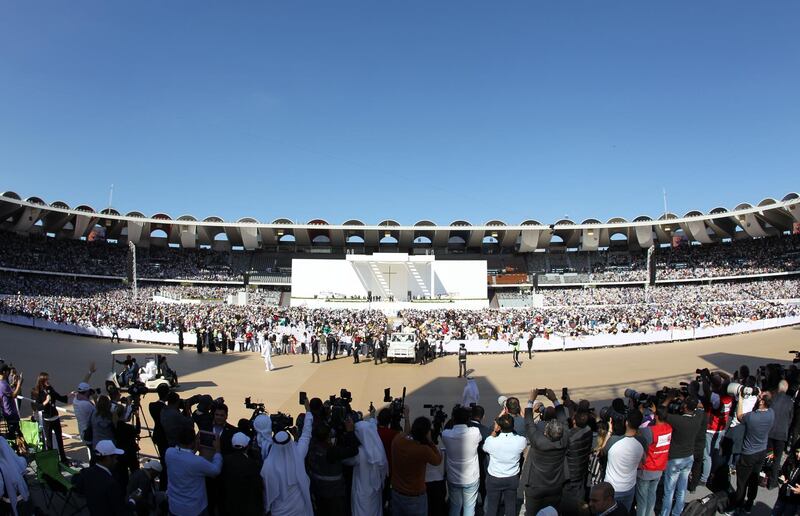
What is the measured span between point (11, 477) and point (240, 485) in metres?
1.97

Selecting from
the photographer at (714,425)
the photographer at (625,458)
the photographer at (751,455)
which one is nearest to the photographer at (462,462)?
the photographer at (625,458)

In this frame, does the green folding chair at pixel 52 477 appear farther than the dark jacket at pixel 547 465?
Yes

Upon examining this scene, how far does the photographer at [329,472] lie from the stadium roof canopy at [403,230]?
148 feet

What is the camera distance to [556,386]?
13.7 m

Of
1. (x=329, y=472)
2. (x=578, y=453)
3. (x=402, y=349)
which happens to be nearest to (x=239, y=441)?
(x=329, y=472)

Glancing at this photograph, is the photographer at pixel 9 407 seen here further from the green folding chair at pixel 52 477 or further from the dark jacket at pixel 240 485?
the dark jacket at pixel 240 485

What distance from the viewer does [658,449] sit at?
475 centimetres

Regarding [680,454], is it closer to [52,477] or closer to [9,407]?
[52,477]

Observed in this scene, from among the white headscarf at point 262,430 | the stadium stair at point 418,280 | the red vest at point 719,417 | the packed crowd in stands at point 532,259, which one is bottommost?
the red vest at point 719,417

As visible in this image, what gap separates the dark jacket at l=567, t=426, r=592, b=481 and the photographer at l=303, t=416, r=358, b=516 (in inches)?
78.1

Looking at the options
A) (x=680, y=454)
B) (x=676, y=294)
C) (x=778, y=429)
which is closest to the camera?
(x=680, y=454)

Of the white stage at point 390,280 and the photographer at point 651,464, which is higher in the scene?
the white stage at point 390,280

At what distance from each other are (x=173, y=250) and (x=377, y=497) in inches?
2132

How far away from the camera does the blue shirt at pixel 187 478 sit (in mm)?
4035
